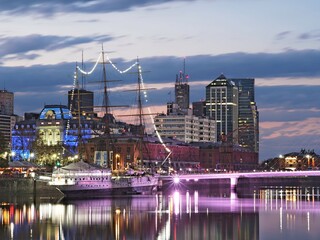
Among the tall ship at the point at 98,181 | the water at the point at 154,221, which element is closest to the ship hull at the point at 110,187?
the tall ship at the point at 98,181

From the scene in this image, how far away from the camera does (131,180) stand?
6147 inches

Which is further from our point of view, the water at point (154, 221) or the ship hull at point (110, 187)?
the ship hull at point (110, 187)

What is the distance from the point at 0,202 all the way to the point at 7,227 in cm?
3770

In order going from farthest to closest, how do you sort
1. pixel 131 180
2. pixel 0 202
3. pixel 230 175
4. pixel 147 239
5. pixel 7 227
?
pixel 230 175, pixel 131 180, pixel 0 202, pixel 7 227, pixel 147 239

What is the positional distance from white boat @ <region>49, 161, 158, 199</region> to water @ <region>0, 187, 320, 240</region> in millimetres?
16800

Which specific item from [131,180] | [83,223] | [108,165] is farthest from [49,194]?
[83,223]

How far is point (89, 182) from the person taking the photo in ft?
460

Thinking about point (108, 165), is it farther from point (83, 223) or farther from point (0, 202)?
point (83, 223)

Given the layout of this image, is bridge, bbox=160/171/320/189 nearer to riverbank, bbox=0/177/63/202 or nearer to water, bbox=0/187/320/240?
water, bbox=0/187/320/240

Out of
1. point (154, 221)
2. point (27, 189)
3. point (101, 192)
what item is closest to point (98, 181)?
point (101, 192)

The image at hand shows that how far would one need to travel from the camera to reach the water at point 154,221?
247 ft

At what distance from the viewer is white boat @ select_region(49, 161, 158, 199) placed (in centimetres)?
13538

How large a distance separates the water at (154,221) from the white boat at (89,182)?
16.8 meters

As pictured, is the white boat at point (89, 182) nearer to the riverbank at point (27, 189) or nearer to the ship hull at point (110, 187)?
the ship hull at point (110, 187)
